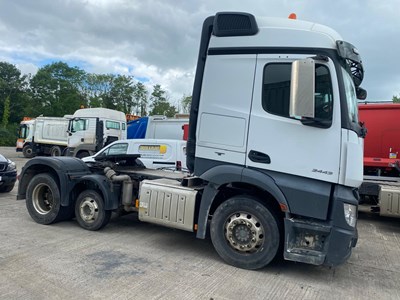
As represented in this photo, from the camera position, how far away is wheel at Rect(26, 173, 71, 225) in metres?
6.38

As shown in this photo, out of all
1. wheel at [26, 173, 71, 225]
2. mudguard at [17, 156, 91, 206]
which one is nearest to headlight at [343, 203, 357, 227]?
mudguard at [17, 156, 91, 206]

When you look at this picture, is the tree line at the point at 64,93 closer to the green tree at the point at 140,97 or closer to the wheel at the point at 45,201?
the green tree at the point at 140,97

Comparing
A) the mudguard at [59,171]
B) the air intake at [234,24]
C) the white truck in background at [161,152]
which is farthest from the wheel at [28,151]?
the air intake at [234,24]

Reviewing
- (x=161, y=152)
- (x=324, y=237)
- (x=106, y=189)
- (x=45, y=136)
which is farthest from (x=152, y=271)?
(x=45, y=136)

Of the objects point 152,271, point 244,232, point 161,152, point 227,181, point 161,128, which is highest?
point 161,128

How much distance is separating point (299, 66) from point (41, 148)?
25.3 m

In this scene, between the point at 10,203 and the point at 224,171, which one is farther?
the point at 10,203

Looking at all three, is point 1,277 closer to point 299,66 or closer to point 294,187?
point 294,187

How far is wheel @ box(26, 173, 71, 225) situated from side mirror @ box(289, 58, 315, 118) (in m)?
4.50

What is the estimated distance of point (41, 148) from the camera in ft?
84.9

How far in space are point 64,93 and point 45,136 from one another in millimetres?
42585

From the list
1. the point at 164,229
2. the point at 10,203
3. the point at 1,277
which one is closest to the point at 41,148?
the point at 10,203

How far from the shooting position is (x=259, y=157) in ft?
15.2

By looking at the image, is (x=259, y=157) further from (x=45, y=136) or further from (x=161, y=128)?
(x=45, y=136)
